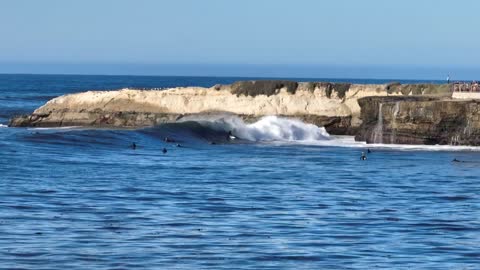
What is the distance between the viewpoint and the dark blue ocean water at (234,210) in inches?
847

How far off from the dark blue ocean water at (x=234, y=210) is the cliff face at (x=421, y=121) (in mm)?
4445

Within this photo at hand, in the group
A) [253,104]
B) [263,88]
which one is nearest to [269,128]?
[253,104]

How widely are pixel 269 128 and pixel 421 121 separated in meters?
11.4

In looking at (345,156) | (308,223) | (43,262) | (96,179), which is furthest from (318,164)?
(43,262)

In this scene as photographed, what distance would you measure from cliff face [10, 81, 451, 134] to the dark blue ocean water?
54.0ft

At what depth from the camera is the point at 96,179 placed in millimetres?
36312

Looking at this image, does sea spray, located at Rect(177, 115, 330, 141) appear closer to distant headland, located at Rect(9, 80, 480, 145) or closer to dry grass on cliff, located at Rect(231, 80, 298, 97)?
distant headland, located at Rect(9, 80, 480, 145)

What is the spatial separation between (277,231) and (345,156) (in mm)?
25934

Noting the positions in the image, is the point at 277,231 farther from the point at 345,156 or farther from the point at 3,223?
the point at 345,156

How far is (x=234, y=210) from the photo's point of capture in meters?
28.5

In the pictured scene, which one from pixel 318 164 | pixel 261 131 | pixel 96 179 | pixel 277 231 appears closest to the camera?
pixel 277 231

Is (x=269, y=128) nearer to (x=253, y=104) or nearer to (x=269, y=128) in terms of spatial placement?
(x=269, y=128)

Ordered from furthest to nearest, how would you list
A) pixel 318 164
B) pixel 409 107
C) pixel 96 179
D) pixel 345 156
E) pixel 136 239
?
1. pixel 409 107
2. pixel 345 156
3. pixel 318 164
4. pixel 96 179
5. pixel 136 239

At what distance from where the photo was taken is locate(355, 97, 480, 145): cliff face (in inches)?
2179
